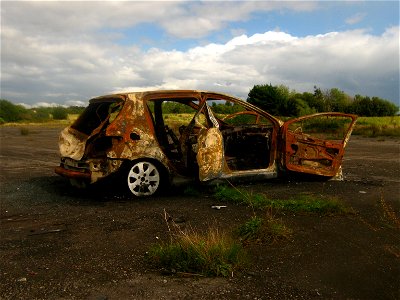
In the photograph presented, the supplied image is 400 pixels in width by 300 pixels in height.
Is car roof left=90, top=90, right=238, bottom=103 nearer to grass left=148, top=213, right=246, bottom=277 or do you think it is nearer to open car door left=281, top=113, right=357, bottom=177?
open car door left=281, top=113, right=357, bottom=177

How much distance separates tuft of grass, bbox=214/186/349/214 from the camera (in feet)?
18.9

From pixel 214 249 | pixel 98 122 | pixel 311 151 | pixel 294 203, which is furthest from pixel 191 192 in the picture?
pixel 214 249

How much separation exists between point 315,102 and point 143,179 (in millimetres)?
47556

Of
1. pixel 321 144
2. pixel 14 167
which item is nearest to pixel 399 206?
pixel 321 144

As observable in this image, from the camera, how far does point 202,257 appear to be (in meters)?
3.69

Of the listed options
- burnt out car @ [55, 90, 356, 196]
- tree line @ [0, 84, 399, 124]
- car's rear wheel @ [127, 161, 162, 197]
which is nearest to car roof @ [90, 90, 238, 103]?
burnt out car @ [55, 90, 356, 196]

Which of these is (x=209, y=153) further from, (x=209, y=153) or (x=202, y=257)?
(x=202, y=257)

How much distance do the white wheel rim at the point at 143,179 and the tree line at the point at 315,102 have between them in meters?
39.5

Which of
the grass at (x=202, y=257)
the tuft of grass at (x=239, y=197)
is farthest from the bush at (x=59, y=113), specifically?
the grass at (x=202, y=257)

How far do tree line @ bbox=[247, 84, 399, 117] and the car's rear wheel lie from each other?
39.5 m

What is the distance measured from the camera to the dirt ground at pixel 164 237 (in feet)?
11.1

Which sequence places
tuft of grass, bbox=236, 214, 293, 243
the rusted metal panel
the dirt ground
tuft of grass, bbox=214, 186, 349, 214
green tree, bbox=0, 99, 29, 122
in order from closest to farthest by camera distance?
1. the dirt ground
2. tuft of grass, bbox=236, 214, 293, 243
3. tuft of grass, bbox=214, 186, 349, 214
4. the rusted metal panel
5. green tree, bbox=0, 99, 29, 122

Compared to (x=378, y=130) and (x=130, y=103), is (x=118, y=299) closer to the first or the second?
(x=130, y=103)

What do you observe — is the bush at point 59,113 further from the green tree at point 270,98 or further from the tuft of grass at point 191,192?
the tuft of grass at point 191,192
